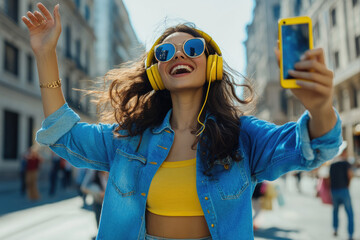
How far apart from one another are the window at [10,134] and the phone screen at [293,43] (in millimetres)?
20889

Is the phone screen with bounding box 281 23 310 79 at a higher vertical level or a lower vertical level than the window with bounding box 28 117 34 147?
lower

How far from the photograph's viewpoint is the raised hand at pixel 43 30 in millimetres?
1771

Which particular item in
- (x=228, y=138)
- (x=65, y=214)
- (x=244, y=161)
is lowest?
(x=65, y=214)

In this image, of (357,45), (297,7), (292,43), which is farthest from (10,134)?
(297,7)

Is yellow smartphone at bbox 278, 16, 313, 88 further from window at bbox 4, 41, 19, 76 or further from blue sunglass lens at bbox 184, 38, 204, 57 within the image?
window at bbox 4, 41, 19, 76

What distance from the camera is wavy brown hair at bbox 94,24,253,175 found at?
175 cm

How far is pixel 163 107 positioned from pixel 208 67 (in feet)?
1.37

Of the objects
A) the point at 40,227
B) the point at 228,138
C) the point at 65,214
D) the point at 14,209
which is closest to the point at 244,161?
the point at 228,138

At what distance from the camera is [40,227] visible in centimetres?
731

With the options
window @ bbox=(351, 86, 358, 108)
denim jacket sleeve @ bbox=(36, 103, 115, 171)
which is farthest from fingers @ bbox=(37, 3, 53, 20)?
window @ bbox=(351, 86, 358, 108)

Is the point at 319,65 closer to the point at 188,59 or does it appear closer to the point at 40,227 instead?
the point at 188,59

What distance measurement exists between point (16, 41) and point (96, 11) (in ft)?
79.5

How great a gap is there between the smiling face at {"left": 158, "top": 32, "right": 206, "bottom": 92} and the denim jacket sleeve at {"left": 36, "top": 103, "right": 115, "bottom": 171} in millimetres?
420

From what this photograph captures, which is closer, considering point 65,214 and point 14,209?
point 65,214
